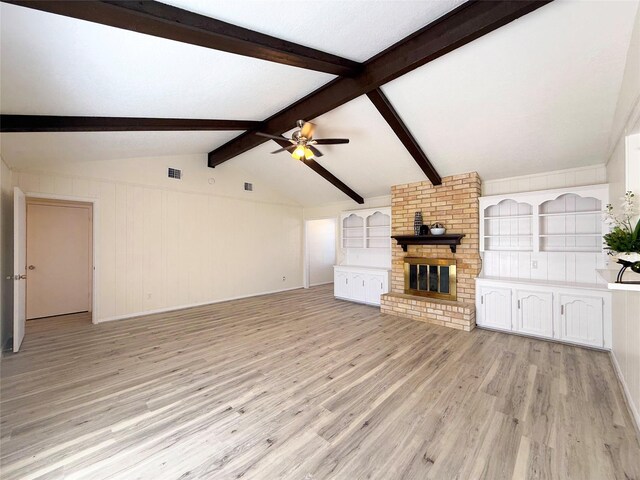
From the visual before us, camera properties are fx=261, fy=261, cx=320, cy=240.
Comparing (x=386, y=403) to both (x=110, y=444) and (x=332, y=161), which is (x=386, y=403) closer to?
(x=110, y=444)

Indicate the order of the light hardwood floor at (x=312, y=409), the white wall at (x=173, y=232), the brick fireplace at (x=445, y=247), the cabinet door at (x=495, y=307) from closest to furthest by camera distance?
the light hardwood floor at (x=312, y=409) → the cabinet door at (x=495, y=307) → the brick fireplace at (x=445, y=247) → the white wall at (x=173, y=232)

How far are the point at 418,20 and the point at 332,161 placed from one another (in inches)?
122

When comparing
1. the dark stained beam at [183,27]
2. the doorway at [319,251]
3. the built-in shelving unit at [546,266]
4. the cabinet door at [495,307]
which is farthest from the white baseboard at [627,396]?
the doorway at [319,251]

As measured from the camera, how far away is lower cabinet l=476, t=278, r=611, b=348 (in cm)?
345

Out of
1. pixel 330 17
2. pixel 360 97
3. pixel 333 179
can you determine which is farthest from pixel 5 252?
pixel 333 179

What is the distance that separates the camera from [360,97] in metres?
3.56

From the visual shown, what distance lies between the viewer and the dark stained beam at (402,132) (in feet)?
11.2

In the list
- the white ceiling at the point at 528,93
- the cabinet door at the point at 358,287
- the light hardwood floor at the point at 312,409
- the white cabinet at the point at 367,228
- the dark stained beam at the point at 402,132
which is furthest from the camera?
the white cabinet at the point at 367,228

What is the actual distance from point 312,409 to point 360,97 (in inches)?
146

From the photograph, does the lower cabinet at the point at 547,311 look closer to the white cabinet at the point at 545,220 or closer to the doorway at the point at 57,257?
the white cabinet at the point at 545,220

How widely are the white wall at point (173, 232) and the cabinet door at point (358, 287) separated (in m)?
2.31

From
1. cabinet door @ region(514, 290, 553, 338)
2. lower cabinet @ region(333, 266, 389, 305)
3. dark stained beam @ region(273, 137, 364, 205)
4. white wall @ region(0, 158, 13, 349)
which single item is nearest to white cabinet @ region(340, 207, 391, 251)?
dark stained beam @ region(273, 137, 364, 205)

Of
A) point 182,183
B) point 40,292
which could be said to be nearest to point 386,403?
point 182,183

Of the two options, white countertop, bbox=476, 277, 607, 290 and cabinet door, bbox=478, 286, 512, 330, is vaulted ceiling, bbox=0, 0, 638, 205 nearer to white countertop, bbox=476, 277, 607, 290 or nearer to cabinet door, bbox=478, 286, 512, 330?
white countertop, bbox=476, 277, 607, 290
